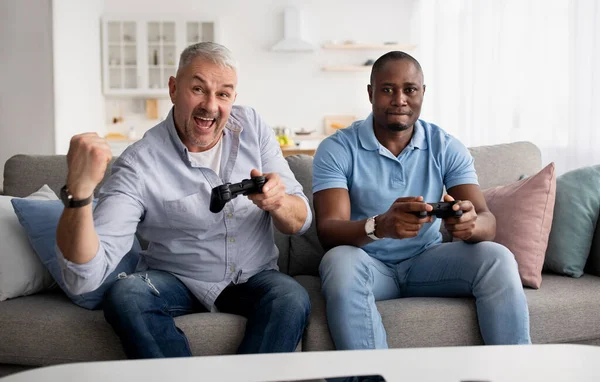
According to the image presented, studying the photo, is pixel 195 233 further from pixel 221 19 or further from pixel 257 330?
pixel 221 19

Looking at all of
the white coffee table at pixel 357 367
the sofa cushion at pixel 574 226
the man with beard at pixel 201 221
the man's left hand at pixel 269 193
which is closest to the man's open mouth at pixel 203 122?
the man with beard at pixel 201 221

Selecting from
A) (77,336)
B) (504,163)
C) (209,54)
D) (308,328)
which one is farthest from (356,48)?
(77,336)

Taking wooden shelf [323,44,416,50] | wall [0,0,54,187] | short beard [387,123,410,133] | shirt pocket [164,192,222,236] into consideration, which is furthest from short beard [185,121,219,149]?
wooden shelf [323,44,416,50]

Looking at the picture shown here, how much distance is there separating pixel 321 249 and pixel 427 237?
15.9 inches

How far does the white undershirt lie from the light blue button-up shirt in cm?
1

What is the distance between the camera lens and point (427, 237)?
82.9 inches

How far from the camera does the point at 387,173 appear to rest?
2.13 meters

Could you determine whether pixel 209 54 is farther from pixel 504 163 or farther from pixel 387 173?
pixel 504 163

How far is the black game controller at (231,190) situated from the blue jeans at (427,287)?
0.38 m

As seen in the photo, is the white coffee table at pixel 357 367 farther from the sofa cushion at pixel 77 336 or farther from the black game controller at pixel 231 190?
the sofa cushion at pixel 77 336

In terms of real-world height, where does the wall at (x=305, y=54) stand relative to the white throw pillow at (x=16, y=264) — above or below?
above

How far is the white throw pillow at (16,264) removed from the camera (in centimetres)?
195

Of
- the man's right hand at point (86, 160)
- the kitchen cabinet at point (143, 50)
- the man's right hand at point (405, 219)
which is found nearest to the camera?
the man's right hand at point (86, 160)

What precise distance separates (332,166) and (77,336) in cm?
92
